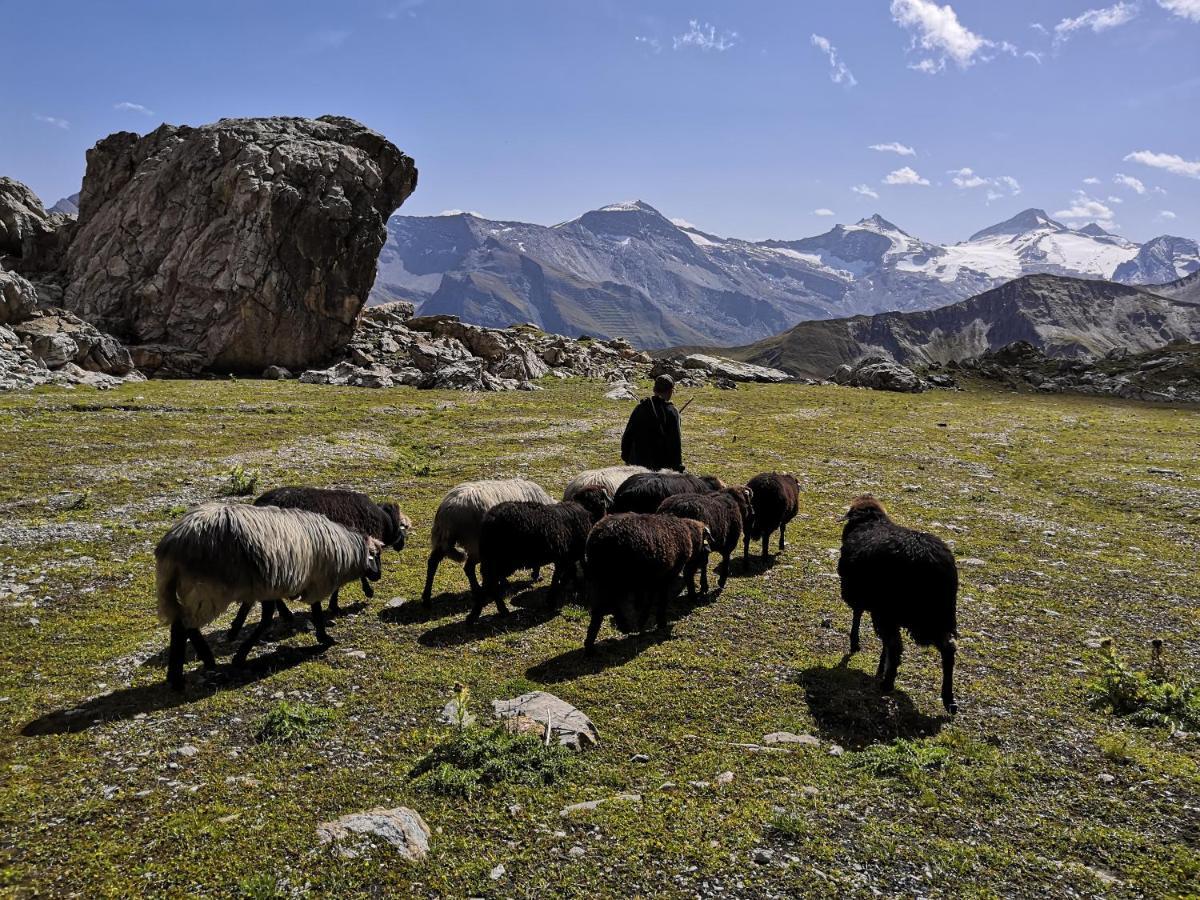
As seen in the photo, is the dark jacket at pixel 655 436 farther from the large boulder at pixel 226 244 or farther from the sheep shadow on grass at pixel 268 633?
the large boulder at pixel 226 244

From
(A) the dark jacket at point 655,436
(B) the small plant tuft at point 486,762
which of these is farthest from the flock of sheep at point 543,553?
(B) the small plant tuft at point 486,762

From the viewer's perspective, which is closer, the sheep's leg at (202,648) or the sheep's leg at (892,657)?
the sheep's leg at (202,648)

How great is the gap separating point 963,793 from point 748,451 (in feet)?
75.8

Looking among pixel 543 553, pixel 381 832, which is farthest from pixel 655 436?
pixel 381 832

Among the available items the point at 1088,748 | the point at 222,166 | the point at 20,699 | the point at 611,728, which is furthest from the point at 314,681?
the point at 222,166

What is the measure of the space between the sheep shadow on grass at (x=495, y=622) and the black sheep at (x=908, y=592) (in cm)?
526

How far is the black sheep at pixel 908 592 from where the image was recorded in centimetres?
843

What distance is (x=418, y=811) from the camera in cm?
620

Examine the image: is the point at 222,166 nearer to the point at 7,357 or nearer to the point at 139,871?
the point at 7,357

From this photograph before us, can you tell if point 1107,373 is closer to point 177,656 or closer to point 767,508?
point 767,508

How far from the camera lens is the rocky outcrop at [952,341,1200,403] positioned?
63.5 m

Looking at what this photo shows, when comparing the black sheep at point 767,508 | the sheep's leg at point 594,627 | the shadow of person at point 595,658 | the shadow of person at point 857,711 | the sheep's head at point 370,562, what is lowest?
the shadow of person at point 595,658

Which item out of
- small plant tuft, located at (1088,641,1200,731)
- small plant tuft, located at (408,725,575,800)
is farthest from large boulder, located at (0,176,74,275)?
small plant tuft, located at (1088,641,1200,731)

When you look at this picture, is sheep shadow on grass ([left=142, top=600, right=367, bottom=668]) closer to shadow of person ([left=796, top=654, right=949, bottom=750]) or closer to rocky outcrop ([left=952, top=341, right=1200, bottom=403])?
shadow of person ([left=796, top=654, right=949, bottom=750])
